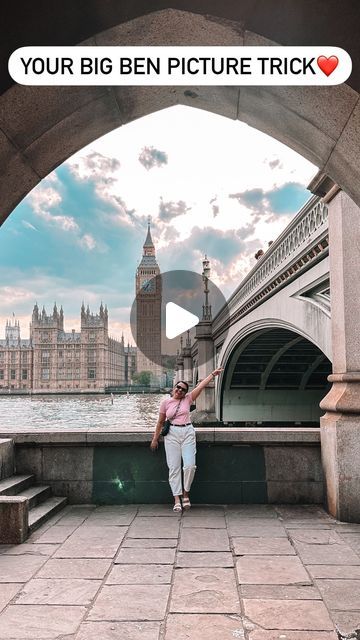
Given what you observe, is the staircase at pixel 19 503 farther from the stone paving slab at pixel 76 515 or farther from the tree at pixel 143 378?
the tree at pixel 143 378

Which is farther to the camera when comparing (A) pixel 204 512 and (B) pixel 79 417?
(B) pixel 79 417

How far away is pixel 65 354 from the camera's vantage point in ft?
447

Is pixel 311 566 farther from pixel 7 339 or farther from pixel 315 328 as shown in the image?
pixel 7 339

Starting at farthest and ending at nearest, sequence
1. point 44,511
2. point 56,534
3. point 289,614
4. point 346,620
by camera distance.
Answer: point 44,511 < point 56,534 < point 289,614 < point 346,620

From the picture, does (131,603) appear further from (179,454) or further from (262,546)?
(179,454)

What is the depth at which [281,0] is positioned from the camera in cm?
233

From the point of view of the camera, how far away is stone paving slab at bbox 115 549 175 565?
4.68 m

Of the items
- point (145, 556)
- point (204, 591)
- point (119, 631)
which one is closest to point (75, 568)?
point (145, 556)

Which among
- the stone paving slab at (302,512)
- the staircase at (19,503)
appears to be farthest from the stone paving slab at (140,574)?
the stone paving slab at (302,512)

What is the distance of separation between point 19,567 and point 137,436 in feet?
8.97

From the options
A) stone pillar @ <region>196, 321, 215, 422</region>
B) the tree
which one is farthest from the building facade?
stone pillar @ <region>196, 321, 215, 422</region>

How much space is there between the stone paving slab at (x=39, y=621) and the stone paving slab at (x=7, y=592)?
0.10m

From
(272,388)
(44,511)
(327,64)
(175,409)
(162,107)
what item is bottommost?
(44,511)

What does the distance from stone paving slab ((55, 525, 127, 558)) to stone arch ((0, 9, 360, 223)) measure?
10.5 feet
